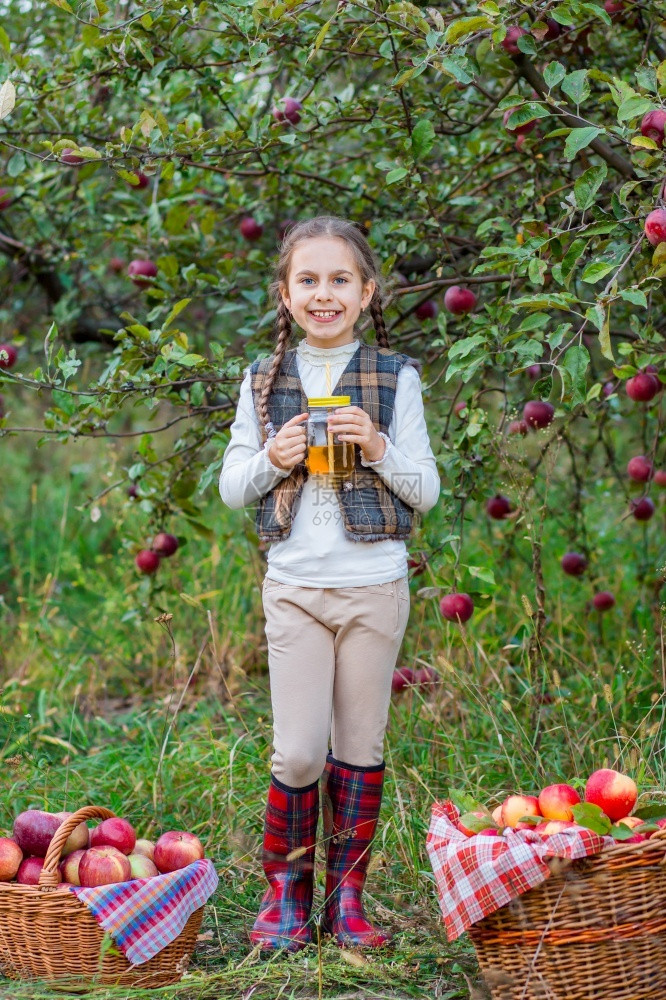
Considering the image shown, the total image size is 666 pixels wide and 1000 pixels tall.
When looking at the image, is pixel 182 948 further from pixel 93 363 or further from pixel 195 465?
pixel 93 363

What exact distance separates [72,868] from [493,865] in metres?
0.82

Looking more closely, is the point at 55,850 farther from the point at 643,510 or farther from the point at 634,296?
the point at 643,510

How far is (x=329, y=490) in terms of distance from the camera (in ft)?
6.74

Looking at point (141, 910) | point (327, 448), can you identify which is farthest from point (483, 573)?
point (141, 910)

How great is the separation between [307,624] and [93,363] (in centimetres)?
356

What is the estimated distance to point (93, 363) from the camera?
530 cm

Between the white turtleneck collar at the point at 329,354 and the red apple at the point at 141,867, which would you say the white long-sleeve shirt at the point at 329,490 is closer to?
the white turtleneck collar at the point at 329,354

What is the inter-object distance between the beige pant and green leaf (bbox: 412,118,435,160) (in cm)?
100

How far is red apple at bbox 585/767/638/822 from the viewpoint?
1819 millimetres

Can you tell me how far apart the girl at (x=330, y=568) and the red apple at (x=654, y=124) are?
0.59 meters

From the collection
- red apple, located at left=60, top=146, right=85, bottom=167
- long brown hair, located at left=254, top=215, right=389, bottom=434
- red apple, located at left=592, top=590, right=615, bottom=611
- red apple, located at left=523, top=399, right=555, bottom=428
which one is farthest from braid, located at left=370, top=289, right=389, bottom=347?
red apple, located at left=592, top=590, right=615, bottom=611

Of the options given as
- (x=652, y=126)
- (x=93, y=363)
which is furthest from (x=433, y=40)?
(x=93, y=363)

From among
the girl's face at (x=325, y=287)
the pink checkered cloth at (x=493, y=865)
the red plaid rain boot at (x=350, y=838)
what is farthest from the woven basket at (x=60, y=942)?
the girl's face at (x=325, y=287)

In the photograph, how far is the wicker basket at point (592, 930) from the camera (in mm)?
1669
